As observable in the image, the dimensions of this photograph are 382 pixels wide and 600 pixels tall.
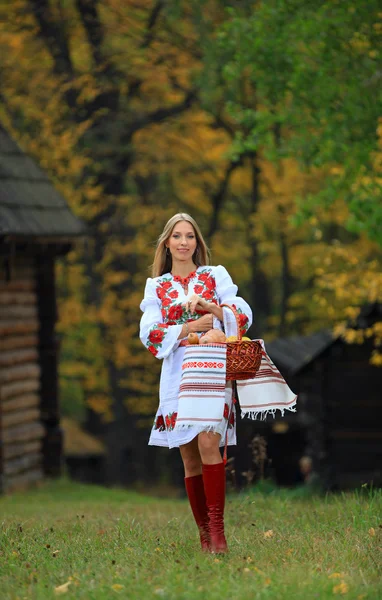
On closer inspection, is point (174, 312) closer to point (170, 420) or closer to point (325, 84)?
point (170, 420)

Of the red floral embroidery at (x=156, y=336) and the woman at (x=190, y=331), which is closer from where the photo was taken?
the woman at (x=190, y=331)

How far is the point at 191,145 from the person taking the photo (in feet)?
85.6

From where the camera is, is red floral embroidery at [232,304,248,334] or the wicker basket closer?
the wicker basket

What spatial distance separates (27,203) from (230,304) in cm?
817

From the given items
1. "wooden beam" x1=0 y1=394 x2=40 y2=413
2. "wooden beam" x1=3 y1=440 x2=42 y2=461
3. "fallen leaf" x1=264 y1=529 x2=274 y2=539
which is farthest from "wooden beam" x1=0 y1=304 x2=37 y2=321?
"fallen leaf" x1=264 y1=529 x2=274 y2=539

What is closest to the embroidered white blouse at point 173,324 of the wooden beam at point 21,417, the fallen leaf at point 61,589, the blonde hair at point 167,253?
the blonde hair at point 167,253

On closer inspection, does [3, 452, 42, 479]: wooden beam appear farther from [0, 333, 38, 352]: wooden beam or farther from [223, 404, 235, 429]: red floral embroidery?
[223, 404, 235, 429]: red floral embroidery

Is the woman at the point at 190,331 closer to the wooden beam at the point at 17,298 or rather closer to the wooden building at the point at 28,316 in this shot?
the wooden building at the point at 28,316

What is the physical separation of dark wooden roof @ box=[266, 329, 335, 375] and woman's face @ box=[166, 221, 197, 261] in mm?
10894

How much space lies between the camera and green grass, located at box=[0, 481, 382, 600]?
4.71 m


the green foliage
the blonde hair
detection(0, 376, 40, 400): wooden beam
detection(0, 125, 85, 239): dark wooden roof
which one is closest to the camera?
the blonde hair

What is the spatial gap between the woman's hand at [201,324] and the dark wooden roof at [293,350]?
1111 cm

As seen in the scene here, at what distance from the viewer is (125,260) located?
23.0 metres

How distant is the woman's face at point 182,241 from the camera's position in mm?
6160
